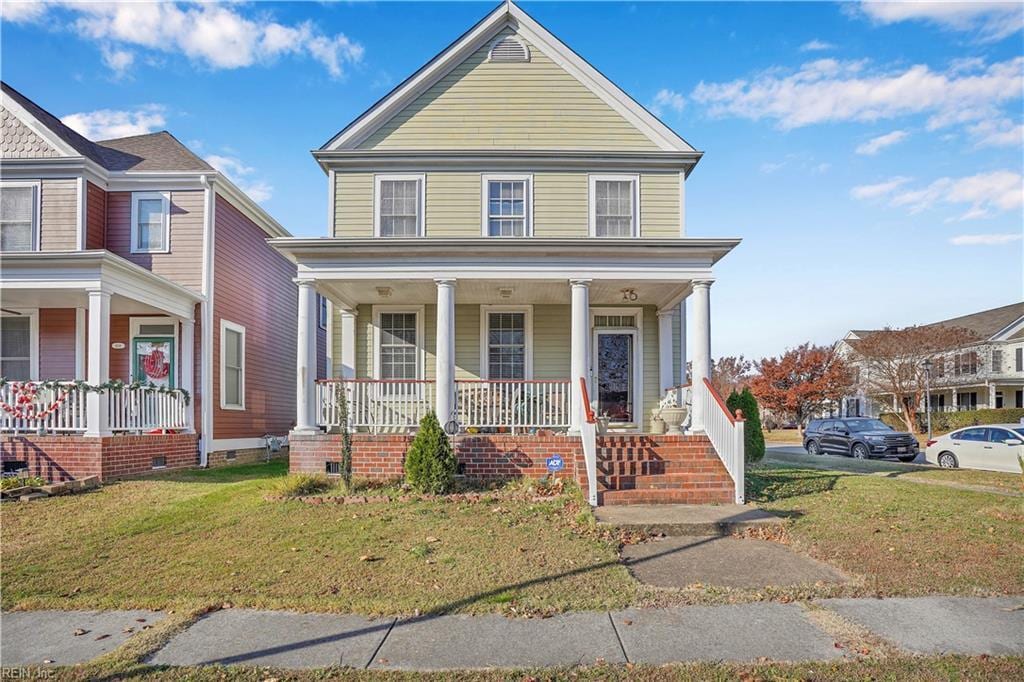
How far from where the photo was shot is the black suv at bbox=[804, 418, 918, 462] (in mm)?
19062

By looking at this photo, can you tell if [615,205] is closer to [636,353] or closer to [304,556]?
[636,353]

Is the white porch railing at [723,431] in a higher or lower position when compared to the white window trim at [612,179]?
lower

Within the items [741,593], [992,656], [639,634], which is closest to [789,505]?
[741,593]

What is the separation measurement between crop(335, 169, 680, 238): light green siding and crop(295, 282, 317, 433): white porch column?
2403mm

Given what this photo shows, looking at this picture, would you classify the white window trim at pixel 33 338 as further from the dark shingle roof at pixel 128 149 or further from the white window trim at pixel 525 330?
the white window trim at pixel 525 330

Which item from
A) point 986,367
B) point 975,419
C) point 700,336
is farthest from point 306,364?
point 986,367

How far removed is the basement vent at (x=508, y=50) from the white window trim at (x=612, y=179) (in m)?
3.06

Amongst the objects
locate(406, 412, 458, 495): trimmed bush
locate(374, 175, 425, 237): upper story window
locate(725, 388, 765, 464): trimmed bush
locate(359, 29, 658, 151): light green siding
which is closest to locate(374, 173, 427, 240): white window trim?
locate(374, 175, 425, 237): upper story window

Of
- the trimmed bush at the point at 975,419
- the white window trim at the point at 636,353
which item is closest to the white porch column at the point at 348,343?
the white window trim at the point at 636,353

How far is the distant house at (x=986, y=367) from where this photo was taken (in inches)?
1359

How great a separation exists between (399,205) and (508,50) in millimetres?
4133

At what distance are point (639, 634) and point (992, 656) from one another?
2423mm

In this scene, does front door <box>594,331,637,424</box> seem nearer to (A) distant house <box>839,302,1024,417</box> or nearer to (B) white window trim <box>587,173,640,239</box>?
(B) white window trim <box>587,173,640,239</box>

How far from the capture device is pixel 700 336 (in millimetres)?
11008
